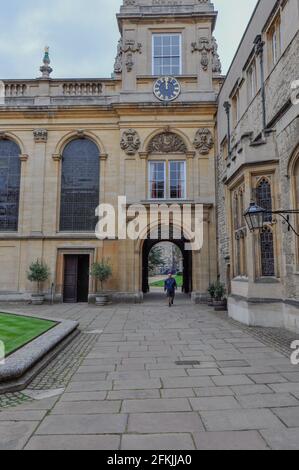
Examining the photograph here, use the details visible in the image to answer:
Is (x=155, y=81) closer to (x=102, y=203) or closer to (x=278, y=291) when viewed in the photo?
(x=102, y=203)

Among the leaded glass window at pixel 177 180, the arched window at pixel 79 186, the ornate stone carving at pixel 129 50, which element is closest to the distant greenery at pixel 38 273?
the arched window at pixel 79 186

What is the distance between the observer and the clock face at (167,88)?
19609 mm

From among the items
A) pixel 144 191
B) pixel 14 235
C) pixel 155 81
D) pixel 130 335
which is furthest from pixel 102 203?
pixel 130 335

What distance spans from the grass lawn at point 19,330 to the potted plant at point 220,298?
7801 millimetres

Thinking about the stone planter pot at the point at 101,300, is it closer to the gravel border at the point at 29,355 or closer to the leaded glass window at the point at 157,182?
the leaded glass window at the point at 157,182

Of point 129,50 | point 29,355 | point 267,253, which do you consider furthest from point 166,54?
point 29,355

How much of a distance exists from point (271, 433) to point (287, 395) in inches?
50.9

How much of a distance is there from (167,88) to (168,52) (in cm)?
242

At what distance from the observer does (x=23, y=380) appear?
5.44 metres

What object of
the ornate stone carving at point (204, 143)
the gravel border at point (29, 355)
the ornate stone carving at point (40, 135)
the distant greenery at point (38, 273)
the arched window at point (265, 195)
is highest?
the ornate stone carving at point (40, 135)

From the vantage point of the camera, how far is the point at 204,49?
19844mm

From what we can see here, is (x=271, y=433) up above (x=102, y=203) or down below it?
below

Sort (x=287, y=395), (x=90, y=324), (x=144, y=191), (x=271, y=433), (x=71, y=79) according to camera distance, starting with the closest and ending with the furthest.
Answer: (x=271, y=433), (x=287, y=395), (x=90, y=324), (x=144, y=191), (x=71, y=79)
